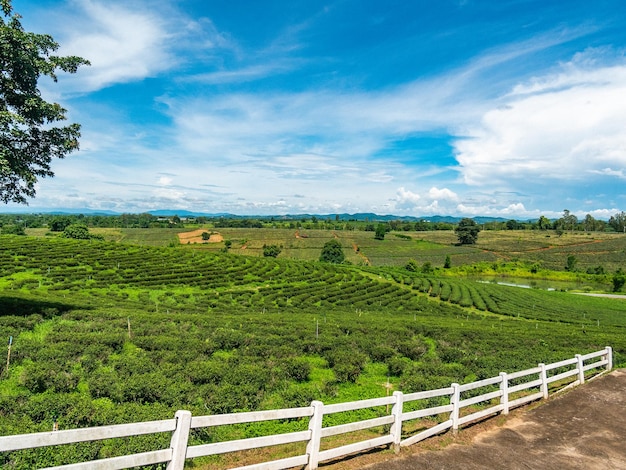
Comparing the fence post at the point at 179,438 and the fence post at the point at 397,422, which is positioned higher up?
the fence post at the point at 179,438

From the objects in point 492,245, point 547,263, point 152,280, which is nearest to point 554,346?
point 152,280

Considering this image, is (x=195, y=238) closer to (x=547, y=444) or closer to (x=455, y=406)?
(x=455, y=406)

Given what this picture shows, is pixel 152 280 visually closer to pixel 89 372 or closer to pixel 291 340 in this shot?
pixel 291 340

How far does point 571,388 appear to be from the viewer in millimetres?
13688

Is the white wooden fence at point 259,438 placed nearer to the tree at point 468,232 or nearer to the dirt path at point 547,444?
the dirt path at point 547,444

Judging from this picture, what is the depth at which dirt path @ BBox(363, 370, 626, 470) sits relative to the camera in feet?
26.3

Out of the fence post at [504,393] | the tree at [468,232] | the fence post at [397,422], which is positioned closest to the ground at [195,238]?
the tree at [468,232]

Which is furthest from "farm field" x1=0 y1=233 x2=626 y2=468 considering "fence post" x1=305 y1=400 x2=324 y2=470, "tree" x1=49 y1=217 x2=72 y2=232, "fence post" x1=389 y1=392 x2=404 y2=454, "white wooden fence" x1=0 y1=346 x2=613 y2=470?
"tree" x1=49 y1=217 x2=72 y2=232

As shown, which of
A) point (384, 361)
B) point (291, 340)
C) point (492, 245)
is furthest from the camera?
point (492, 245)

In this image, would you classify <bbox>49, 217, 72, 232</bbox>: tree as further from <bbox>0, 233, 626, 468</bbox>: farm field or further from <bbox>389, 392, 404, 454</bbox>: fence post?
<bbox>389, 392, 404, 454</bbox>: fence post

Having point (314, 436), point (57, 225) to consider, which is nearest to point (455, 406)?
point (314, 436)

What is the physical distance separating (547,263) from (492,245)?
30175 mm

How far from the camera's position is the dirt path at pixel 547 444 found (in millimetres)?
8008

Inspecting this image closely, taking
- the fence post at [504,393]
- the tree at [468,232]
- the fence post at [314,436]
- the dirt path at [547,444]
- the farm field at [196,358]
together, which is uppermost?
the tree at [468,232]
